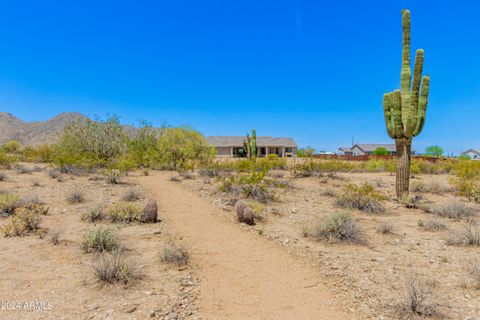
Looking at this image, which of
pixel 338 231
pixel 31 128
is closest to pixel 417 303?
pixel 338 231

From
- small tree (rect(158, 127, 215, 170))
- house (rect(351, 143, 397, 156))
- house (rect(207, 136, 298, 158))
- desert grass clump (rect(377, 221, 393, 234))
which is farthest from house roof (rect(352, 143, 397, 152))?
desert grass clump (rect(377, 221, 393, 234))

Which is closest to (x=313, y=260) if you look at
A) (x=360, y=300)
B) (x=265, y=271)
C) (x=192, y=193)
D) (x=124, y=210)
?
(x=265, y=271)

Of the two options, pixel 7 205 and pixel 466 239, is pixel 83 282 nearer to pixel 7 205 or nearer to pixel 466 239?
pixel 7 205

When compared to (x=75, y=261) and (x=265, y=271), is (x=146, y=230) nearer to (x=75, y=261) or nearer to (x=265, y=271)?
(x=75, y=261)

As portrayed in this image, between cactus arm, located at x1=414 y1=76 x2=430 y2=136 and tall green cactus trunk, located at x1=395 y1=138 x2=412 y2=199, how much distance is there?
0.61m

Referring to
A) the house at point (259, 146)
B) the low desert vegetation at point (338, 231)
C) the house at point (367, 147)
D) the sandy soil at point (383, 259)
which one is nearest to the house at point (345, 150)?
the house at point (367, 147)

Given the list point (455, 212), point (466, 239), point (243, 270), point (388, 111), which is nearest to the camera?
point (243, 270)

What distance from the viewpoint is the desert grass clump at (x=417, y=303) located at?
336 centimetres

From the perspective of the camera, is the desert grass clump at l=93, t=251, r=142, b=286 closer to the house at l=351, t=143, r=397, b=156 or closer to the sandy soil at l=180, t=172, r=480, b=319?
the sandy soil at l=180, t=172, r=480, b=319

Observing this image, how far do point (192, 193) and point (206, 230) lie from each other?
482 cm

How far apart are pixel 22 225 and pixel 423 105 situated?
13268 mm

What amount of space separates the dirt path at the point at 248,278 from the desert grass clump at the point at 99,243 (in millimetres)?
1532

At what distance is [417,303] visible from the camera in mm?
3428

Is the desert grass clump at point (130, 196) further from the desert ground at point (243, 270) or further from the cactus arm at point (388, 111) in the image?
the cactus arm at point (388, 111)
